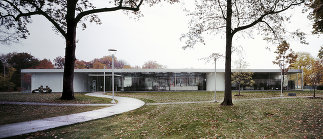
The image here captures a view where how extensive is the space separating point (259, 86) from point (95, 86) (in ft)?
110

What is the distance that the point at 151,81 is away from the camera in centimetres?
3419

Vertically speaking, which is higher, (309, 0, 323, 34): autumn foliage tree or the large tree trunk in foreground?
(309, 0, 323, 34): autumn foliage tree

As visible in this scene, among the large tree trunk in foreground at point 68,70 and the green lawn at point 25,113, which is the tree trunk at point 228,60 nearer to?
the green lawn at point 25,113

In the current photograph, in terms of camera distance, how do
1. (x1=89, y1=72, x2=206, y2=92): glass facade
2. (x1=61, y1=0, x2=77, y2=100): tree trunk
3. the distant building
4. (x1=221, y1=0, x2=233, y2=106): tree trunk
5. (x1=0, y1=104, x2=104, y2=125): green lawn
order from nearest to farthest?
(x1=0, y1=104, x2=104, y2=125): green lawn
(x1=221, y1=0, x2=233, y2=106): tree trunk
(x1=61, y1=0, x2=77, y2=100): tree trunk
the distant building
(x1=89, y1=72, x2=206, y2=92): glass facade

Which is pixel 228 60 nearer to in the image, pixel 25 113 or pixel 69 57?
pixel 69 57

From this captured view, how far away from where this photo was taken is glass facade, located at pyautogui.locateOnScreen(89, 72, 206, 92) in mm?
33566

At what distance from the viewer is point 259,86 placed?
35438mm

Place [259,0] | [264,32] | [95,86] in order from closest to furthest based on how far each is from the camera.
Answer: [259,0], [264,32], [95,86]

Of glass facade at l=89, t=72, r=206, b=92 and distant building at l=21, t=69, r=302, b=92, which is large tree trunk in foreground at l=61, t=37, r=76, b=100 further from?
glass facade at l=89, t=72, r=206, b=92

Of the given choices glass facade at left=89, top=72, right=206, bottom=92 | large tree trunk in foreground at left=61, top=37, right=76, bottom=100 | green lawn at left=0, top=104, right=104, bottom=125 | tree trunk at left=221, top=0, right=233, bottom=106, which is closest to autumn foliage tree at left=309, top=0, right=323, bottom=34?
tree trunk at left=221, top=0, right=233, bottom=106

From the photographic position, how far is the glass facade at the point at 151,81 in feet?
110

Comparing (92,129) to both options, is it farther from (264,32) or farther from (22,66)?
(22,66)

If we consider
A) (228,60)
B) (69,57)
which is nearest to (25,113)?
(69,57)

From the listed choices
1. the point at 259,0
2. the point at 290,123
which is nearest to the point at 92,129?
the point at 290,123
